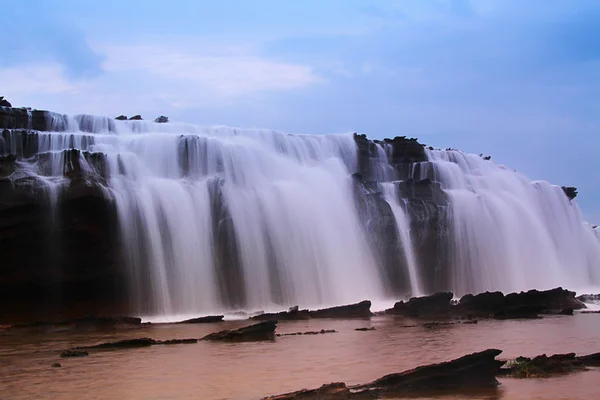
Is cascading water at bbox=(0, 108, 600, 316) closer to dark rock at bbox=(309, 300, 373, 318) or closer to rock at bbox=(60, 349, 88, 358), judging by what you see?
dark rock at bbox=(309, 300, 373, 318)

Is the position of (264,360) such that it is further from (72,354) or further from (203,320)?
(203,320)

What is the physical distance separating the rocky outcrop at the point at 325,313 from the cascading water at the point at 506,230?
14.6 meters

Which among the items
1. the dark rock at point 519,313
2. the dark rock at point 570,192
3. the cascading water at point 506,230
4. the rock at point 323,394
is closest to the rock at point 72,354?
the rock at point 323,394

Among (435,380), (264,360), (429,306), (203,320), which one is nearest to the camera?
(435,380)

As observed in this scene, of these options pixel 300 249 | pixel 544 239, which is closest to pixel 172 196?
pixel 300 249

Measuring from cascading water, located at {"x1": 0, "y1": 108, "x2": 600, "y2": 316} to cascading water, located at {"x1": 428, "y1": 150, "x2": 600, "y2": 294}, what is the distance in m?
0.09

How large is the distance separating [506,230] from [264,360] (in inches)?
1348

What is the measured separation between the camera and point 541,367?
14453 millimetres

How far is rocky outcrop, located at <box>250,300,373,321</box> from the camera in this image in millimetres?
30344

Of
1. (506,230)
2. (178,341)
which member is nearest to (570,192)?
(506,230)

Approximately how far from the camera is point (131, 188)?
110ft

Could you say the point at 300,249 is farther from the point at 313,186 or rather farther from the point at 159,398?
the point at 159,398

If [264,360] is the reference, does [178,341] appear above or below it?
above

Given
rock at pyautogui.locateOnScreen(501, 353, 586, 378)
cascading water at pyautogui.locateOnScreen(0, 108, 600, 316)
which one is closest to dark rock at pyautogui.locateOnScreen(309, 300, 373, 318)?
cascading water at pyautogui.locateOnScreen(0, 108, 600, 316)
